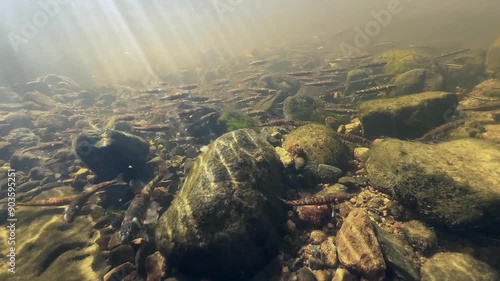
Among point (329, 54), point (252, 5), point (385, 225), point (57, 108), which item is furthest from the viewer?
point (252, 5)

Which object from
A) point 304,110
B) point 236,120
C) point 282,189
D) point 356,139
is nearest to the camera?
point 282,189

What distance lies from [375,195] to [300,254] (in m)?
2.22

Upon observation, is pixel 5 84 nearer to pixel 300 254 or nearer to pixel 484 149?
pixel 300 254

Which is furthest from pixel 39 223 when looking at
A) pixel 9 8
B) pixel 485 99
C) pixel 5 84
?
pixel 9 8

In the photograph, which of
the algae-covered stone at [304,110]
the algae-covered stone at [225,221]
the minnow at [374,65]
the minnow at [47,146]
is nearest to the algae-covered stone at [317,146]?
the algae-covered stone at [225,221]

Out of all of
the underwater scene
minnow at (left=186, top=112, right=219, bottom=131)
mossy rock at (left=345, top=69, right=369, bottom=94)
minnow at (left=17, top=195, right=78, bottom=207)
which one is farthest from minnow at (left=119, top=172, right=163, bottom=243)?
mossy rock at (left=345, top=69, right=369, bottom=94)

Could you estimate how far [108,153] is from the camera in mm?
8672

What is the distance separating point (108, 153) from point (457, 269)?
895 cm

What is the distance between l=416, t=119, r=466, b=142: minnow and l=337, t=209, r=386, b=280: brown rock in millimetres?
4174

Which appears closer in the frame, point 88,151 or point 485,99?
point 88,151

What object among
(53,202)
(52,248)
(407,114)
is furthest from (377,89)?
(53,202)

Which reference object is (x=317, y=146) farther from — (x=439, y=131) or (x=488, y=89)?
(x=488, y=89)

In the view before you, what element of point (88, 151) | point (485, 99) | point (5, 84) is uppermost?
point (5, 84)

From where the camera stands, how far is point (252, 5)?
132 metres
